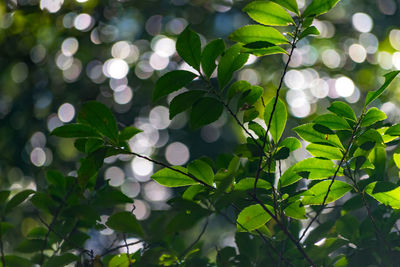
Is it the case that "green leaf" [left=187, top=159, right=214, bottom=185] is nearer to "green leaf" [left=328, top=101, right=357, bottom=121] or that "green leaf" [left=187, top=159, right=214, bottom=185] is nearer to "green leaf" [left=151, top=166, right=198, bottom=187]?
"green leaf" [left=151, top=166, right=198, bottom=187]

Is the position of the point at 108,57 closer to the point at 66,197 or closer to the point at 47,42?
the point at 47,42

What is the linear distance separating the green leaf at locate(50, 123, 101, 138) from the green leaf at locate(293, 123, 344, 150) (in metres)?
0.36

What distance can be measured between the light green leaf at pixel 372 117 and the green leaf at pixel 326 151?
7 cm

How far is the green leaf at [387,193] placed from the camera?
77 centimetres

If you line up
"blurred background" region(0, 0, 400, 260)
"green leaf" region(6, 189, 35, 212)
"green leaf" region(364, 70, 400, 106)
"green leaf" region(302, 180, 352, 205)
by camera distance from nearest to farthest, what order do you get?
"green leaf" region(364, 70, 400, 106)
"green leaf" region(302, 180, 352, 205)
"green leaf" region(6, 189, 35, 212)
"blurred background" region(0, 0, 400, 260)

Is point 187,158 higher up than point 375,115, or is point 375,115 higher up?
point 375,115

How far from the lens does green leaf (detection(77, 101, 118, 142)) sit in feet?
2.64

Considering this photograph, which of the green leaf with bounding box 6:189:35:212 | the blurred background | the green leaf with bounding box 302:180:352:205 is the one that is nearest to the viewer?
the green leaf with bounding box 302:180:352:205

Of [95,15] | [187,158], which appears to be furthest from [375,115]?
[187,158]

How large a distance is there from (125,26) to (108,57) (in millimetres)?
332

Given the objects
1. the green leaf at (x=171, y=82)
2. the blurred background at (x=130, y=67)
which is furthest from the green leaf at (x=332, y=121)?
the blurred background at (x=130, y=67)

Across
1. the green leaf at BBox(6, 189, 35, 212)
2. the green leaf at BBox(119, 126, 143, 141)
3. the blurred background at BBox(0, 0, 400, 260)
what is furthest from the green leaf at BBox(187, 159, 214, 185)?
the blurred background at BBox(0, 0, 400, 260)

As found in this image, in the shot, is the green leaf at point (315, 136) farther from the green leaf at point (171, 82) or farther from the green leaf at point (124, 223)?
the green leaf at point (124, 223)

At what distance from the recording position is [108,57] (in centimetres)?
411
